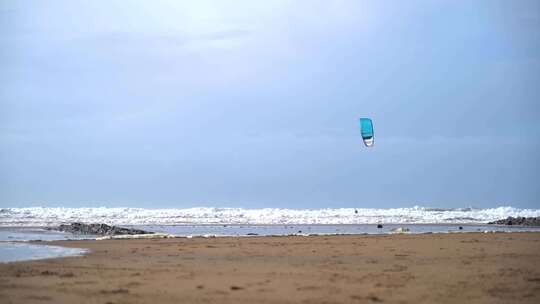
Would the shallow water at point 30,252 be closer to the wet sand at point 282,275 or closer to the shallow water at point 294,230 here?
the wet sand at point 282,275

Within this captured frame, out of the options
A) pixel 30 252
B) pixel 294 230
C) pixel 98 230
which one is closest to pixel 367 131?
pixel 294 230

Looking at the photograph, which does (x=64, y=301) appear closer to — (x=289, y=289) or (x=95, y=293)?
(x=95, y=293)

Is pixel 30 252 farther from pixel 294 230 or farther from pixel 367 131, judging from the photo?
pixel 294 230

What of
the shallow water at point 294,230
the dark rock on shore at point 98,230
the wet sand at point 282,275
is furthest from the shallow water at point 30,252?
the shallow water at point 294,230

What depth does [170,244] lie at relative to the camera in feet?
71.1

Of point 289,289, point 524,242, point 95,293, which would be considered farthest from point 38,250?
point 524,242

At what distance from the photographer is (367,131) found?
2903 cm

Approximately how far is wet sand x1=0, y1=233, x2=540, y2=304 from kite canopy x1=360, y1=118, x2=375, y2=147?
363 inches

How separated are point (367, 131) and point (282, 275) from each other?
17186mm

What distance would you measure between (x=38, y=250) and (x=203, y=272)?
26.8 ft

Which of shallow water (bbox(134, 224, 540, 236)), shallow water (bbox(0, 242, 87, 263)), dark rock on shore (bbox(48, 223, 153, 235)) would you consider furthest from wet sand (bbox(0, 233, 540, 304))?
shallow water (bbox(134, 224, 540, 236))

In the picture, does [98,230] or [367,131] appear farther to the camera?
[98,230]

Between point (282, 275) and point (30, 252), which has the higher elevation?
point (30, 252)

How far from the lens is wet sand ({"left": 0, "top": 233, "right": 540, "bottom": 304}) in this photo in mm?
10289
